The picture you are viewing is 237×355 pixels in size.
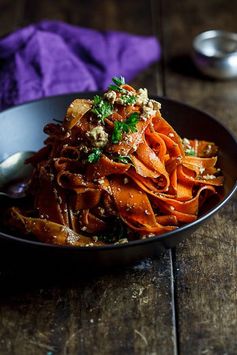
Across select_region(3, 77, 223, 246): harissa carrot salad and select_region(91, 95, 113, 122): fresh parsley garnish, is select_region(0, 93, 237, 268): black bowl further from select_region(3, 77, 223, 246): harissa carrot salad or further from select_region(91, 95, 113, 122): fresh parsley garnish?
select_region(91, 95, 113, 122): fresh parsley garnish

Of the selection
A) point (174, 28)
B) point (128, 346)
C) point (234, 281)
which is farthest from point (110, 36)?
point (128, 346)

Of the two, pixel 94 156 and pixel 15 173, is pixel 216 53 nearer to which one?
pixel 15 173

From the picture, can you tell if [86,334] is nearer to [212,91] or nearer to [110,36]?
[212,91]

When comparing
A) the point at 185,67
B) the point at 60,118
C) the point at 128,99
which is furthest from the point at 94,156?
the point at 185,67

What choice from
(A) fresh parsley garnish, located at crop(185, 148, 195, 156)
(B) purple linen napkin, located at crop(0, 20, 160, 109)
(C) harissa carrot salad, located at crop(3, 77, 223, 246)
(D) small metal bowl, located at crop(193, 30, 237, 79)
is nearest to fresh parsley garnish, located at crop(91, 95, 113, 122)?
(C) harissa carrot salad, located at crop(3, 77, 223, 246)

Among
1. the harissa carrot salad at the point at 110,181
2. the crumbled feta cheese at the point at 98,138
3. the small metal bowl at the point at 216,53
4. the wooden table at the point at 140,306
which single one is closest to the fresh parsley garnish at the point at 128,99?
the harissa carrot salad at the point at 110,181

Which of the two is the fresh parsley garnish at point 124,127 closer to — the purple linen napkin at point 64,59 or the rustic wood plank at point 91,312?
the rustic wood plank at point 91,312
